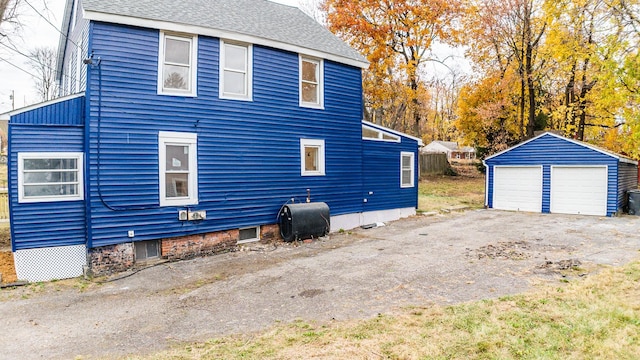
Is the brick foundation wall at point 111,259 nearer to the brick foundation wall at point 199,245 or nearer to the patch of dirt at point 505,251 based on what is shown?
the brick foundation wall at point 199,245

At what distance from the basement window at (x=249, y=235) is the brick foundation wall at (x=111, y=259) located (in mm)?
2854

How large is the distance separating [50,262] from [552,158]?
1745 centimetres

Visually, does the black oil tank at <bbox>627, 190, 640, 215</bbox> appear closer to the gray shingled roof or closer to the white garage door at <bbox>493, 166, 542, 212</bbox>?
the white garage door at <bbox>493, 166, 542, 212</bbox>

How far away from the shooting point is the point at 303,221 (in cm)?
1095

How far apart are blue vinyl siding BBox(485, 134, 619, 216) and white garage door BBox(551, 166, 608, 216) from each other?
193 mm

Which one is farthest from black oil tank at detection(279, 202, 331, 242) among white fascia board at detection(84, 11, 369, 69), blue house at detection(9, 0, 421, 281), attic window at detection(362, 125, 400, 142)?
white fascia board at detection(84, 11, 369, 69)

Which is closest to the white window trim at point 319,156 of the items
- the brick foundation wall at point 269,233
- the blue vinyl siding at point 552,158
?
the brick foundation wall at point 269,233

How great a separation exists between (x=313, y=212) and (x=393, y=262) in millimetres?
3420

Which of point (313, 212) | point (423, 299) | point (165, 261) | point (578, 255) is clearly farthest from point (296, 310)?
point (578, 255)

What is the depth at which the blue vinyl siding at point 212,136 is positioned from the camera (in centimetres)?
846

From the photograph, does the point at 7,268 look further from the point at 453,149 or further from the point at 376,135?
the point at 453,149

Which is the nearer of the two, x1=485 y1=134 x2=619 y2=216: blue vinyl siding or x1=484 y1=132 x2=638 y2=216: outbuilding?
x1=485 y1=134 x2=619 y2=216: blue vinyl siding

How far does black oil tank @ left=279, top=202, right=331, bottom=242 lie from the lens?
10820 mm

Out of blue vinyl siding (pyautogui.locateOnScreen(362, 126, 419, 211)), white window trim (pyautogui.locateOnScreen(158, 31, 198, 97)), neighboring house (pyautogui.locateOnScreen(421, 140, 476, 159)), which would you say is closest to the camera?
white window trim (pyautogui.locateOnScreen(158, 31, 198, 97))
